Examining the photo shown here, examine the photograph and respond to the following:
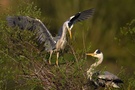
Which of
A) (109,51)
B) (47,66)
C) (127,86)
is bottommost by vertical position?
(109,51)

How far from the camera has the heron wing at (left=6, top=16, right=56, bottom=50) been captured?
832 centimetres

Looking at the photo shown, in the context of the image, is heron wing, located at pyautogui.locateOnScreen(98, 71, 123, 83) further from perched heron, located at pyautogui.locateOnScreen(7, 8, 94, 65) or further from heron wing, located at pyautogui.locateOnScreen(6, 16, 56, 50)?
heron wing, located at pyautogui.locateOnScreen(6, 16, 56, 50)

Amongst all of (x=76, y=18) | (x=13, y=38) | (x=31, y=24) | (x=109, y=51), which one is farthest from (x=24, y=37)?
(x=109, y=51)

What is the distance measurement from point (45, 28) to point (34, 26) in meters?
0.17

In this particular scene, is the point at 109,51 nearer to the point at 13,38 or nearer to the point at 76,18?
the point at 76,18

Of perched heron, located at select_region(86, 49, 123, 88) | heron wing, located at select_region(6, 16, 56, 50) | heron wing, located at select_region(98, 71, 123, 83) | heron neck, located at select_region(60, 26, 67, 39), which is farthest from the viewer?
heron neck, located at select_region(60, 26, 67, 39)

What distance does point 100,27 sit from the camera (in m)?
15.4

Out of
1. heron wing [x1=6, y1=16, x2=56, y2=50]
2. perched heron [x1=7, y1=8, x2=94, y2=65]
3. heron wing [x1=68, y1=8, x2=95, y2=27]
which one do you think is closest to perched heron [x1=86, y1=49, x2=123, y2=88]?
perched heron [x1=7, y1=8, x2=94, y2=65]

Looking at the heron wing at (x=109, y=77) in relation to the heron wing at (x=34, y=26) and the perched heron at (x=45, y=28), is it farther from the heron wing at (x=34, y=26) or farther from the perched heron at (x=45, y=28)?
the heron wing at (x=34, y=26)

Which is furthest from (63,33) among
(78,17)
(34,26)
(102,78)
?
(102,78)

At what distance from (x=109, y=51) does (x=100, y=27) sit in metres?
0.92

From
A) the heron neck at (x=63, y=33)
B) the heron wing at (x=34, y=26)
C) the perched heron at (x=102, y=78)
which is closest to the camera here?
the perched heron at (x=102, y=78)

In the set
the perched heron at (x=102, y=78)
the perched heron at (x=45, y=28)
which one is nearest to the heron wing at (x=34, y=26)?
the perched heron at (x=45, y=28)

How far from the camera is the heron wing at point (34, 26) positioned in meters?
8.32
